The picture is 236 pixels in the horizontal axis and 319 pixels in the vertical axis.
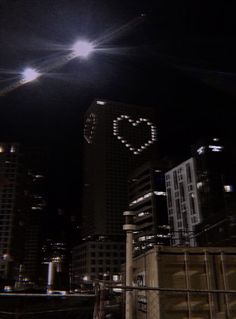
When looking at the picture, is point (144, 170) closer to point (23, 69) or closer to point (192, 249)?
point (23, 69)

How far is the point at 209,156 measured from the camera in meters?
93.2

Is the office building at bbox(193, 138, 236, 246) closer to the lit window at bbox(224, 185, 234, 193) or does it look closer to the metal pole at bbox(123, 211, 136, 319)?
the lit window at bbox(224, 185, 234, 193)

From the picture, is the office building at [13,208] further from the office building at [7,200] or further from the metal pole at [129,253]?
the metal pole at [129,253]

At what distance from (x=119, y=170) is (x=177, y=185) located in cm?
9366

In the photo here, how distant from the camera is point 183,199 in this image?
103m

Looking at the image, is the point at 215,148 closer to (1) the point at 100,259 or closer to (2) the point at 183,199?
(2) the point at 183,199

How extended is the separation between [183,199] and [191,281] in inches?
3729

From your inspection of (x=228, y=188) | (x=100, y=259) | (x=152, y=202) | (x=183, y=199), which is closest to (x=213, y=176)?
(x=228, y=188)

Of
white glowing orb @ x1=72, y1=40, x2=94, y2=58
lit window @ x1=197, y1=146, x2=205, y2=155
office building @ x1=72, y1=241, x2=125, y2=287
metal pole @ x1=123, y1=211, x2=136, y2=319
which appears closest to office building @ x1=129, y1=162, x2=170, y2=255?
lit window @ x1=197, y1=146, x2=205, y2=155

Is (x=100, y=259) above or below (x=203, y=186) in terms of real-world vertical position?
below

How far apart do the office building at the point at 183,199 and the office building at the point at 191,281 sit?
84.3 m

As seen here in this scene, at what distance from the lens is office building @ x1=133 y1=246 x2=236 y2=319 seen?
1003 cm

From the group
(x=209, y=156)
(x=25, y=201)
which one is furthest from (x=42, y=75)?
(x=25, y=201)

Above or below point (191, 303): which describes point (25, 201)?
above
